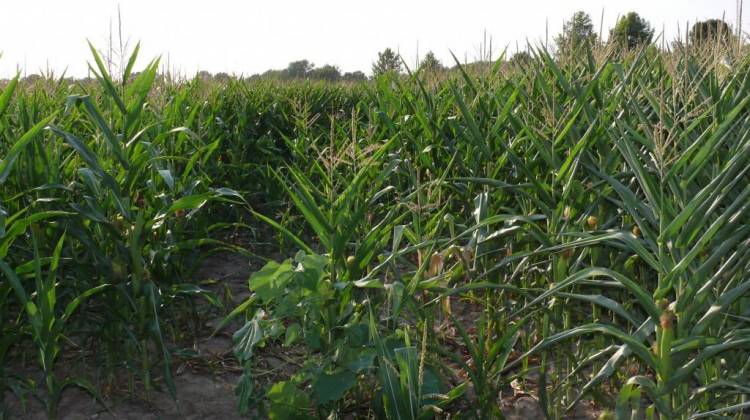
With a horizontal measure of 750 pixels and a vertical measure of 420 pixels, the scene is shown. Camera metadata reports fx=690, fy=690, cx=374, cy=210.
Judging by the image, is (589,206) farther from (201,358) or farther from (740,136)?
(201,358)

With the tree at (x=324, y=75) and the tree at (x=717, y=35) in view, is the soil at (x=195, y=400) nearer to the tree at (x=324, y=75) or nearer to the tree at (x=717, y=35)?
the tree at (x=717, y=35)

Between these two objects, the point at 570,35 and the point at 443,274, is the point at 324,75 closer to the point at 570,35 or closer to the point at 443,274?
the point at 570,35

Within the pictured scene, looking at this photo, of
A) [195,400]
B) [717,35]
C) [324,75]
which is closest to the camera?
[195,400]

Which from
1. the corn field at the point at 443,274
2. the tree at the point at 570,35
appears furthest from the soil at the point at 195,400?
the tree at the point at 570,35

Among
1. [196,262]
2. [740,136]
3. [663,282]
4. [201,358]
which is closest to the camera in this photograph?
[663,282]

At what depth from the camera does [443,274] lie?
80.9 inches

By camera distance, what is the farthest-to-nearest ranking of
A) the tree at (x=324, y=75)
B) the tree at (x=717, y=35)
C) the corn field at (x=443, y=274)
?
the tree at (x=324, y=75) → the tree at (x=717, y=35) → the corn field at (x=443, y=274)

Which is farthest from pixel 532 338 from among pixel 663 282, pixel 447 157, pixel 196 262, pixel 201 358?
pixel 196 262

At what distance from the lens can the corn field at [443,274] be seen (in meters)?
1.71

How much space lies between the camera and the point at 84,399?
2.37 m

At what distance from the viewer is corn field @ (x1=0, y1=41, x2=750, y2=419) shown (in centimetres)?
171

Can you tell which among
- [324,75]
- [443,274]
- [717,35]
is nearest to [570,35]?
[717,35]

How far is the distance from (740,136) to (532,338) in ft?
3.54

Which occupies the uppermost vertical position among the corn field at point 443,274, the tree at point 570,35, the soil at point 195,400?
the tree at point 570,35
